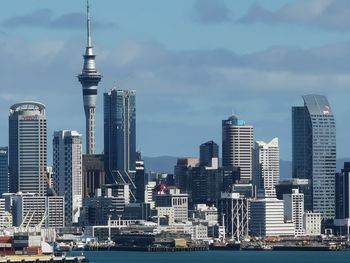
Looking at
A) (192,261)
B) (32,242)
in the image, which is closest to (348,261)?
(192,261)

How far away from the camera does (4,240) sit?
17975cm

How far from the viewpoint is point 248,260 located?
654ft

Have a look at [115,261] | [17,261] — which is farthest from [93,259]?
[17,261]

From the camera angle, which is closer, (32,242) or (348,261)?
(32,242)

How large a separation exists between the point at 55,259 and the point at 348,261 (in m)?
37.5

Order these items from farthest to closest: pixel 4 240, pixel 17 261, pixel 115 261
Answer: pixel 115 261, pixel 4 240, pixel 17 261

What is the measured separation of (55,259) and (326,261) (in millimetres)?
37769

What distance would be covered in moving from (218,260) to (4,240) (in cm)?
2812

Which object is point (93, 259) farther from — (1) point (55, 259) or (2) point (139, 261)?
(1) point (55, 259)

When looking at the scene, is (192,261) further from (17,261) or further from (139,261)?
(17,261)

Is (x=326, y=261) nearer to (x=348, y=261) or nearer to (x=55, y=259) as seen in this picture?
(x=348, y=261)

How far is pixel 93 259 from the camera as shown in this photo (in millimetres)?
198875

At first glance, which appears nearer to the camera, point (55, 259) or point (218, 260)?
point (55, 259)

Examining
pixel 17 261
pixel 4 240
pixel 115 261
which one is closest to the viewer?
pixel 17 261
